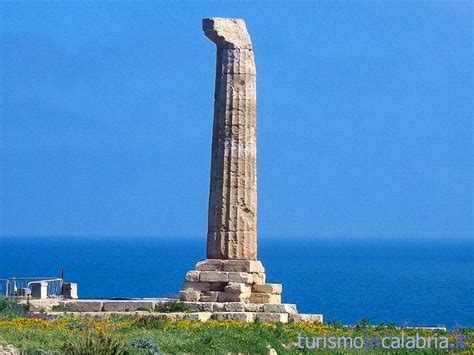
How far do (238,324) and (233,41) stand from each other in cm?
796

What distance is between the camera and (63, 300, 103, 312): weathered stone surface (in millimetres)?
31406

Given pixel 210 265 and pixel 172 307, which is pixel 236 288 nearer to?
pixel 210 265

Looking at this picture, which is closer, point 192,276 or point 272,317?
point 272,317

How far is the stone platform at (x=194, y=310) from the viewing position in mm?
30203

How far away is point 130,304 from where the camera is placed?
104ft

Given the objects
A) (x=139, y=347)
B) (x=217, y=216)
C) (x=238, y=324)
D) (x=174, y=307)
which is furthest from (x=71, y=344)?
(x=217, y=216)

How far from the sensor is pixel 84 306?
31.5 metres

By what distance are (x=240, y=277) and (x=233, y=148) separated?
10.2ft

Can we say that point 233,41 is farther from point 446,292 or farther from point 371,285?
point 371,285

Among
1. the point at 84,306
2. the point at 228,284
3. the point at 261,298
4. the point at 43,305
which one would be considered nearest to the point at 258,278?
the point at 261,298

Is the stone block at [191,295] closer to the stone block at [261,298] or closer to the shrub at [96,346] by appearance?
the stone block at [261,298]

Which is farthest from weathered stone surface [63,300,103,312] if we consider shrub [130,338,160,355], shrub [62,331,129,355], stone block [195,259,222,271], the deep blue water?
the deep blue water

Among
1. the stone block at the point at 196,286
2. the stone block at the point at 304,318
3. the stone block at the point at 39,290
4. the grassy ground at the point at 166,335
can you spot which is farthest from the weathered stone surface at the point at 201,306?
the stone block at the point at 39,290

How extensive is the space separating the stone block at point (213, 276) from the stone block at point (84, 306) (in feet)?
7.91
